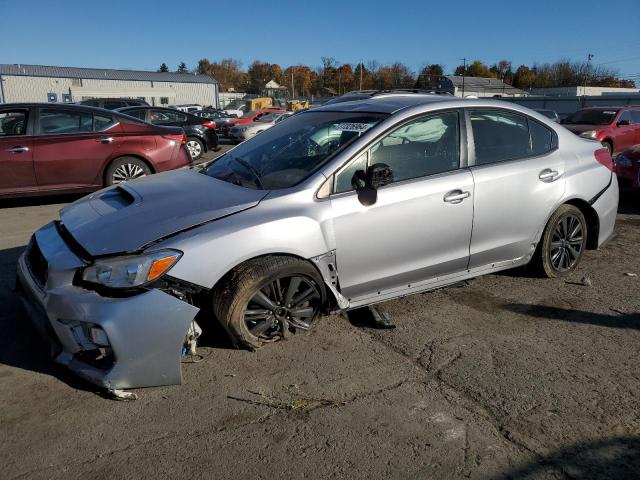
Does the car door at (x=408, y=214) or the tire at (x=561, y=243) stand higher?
the car door at (x=408, y=214)

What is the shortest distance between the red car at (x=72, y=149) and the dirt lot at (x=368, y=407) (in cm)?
407

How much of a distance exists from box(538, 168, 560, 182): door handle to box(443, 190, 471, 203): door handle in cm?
87

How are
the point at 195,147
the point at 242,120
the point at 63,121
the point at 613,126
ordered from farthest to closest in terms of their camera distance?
1. the point at 242,120
2. the point at 195,147
3. the point at 613,126
4. the point at 63,121

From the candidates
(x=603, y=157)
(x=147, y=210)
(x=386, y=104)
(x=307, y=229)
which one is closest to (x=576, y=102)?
(x=603, y=157)

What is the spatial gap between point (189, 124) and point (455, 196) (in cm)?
1226

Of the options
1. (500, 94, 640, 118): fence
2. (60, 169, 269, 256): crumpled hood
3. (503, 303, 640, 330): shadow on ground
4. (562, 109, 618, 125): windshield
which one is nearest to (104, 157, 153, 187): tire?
(60, 169, 269, 256): crumpled hood

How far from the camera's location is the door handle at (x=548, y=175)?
4363 mm

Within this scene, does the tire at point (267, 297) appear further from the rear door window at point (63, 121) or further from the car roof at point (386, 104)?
the rear door window at point (63, 121)

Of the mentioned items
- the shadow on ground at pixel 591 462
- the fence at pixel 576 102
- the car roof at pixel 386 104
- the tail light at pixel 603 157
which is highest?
the fence at pixel 576 102

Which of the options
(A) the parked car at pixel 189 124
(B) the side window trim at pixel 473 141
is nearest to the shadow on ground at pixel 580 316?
(B) the side window trim at pixel 473 141

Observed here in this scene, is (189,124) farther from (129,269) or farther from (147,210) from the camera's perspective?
(129,269)

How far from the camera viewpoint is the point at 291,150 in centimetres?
401

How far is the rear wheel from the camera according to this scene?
1432 cm

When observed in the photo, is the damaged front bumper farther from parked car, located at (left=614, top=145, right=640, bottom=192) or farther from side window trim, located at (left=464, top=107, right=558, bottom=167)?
parked car, located at (left=614, top=145, right=640, bottom=192)
